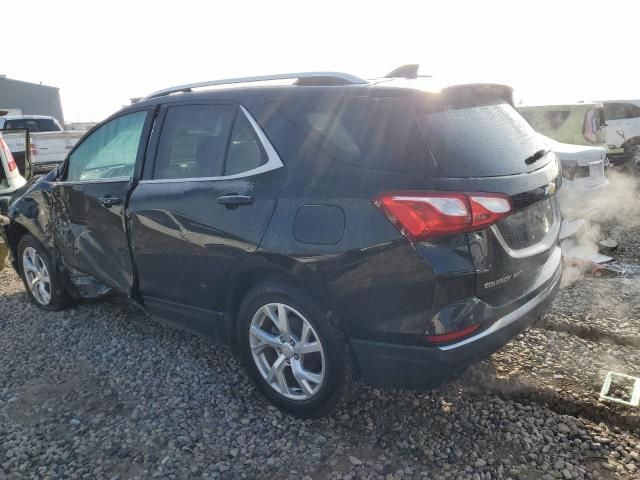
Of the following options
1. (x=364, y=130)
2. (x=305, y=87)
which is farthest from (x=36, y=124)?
(x=364, y=130)

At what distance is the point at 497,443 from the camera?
8.54ft

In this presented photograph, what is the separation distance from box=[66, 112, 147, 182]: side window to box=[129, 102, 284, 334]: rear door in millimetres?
308

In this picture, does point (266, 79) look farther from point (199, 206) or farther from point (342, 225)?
point (342, 225)

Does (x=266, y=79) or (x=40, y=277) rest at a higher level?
(x=266, y=79)

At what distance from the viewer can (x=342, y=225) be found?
7.80ft

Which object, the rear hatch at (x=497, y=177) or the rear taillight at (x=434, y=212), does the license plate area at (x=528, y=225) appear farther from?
the rear taillight at (x=434, y=212)

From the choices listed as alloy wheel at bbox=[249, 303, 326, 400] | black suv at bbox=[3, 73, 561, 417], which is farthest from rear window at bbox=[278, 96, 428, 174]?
alloy wheel at bbox=[249, 303, 326, 400]

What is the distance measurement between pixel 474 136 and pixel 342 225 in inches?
32.1

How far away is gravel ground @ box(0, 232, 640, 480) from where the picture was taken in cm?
251

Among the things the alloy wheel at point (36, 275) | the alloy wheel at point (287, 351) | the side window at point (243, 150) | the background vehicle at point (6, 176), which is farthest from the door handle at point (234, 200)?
the background vehicle at point (6, 176)

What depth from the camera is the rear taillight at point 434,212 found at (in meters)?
2.21

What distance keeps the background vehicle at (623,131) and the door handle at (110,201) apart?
1377 cm

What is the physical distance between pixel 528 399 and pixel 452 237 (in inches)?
52.9

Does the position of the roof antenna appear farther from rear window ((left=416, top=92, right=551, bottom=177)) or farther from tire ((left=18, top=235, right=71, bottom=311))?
tire ((left=18, top=235, right=71, bottom=311))
